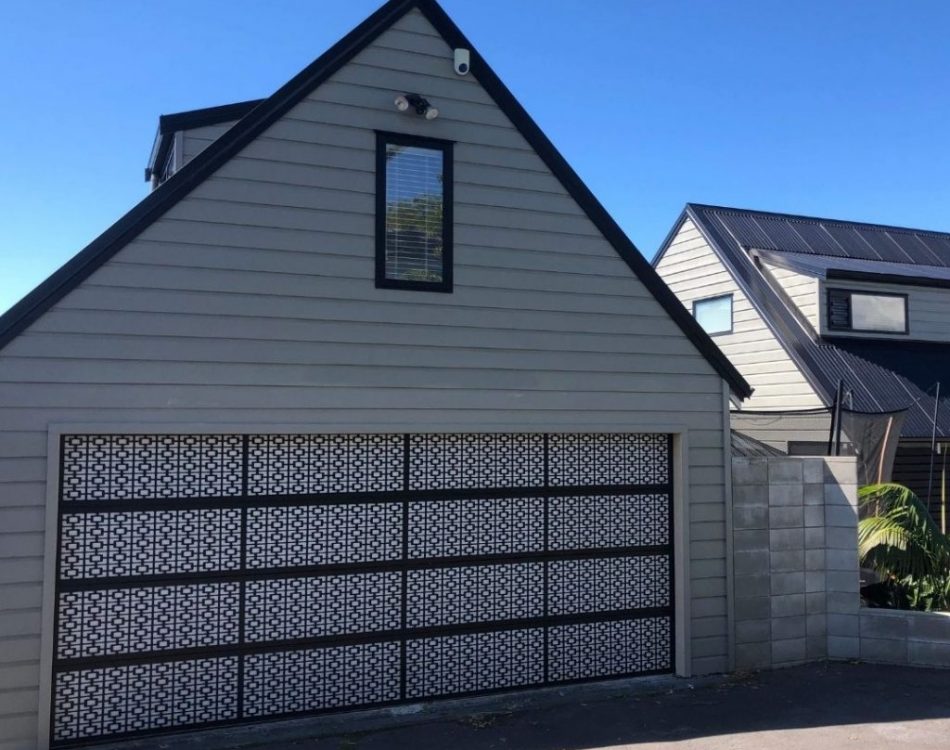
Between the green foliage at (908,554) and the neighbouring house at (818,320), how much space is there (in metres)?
2.80

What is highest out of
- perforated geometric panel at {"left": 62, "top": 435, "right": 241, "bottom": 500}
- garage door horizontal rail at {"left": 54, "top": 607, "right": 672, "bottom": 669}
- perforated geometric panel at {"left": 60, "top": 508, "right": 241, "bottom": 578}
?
perforated geometric panel at {"left": 62, "top": 435, "right": 241, "bottom": 500}

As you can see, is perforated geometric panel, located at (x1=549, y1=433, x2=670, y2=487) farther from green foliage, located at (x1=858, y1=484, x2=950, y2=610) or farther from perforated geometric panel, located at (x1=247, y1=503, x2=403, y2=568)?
green foliage, located at (x1=858, y1=484, x2=950, y2=610)

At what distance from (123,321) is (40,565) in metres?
1.73

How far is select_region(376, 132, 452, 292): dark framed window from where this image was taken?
7086mm

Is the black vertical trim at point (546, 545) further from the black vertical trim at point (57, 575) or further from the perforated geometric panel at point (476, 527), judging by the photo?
the black vertical trim at point (57, 575)

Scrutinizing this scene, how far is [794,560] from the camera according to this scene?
8.41m

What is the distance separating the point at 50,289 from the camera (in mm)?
6020

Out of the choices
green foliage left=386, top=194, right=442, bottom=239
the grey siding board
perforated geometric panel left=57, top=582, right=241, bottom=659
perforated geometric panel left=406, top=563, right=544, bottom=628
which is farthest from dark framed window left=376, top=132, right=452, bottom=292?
the grey siding board

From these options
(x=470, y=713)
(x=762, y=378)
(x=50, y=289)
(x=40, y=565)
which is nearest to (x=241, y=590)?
(x=40, y=565)

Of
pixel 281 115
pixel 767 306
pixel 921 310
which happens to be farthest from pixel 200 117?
pixel 921 310

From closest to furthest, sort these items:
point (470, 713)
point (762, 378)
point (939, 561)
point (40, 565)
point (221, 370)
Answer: point (40, 565), point (221, 370), point (470, 713), point (939, 561), point (762, 378)

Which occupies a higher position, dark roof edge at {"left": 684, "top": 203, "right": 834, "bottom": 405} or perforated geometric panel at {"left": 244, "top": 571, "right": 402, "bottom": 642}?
dark roof edge at {"left": 684, "top": 203, "right": 834, "bottom": 405}

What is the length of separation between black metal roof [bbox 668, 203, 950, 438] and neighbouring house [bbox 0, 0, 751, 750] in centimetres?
593

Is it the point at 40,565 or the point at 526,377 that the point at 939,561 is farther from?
→ the point at 40,565
